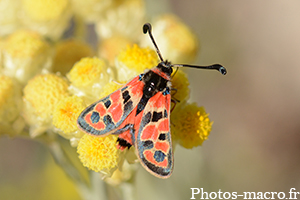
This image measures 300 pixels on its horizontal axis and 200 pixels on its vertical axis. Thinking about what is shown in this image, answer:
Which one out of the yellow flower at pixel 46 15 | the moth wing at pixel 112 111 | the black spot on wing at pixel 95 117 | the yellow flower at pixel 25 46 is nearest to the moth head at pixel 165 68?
the moth wing at pixel 112 111

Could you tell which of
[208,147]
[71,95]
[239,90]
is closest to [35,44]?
[71,95]

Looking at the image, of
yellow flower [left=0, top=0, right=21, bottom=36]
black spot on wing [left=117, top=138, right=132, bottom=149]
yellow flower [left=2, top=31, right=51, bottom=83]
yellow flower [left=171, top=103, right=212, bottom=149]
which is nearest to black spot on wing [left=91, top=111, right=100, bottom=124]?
black spot on wing [left=117, top=138, right=132, bottom=149]

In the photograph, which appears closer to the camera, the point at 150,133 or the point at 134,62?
the point at 150,133

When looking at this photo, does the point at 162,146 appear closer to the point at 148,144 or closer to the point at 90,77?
the point at 148,144

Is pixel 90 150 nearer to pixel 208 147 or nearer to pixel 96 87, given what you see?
pixel 96 87

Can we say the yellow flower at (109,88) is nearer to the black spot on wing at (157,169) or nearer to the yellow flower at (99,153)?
the yellow flower at (99,153)

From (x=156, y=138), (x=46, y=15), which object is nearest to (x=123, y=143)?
(x=156, y=138)

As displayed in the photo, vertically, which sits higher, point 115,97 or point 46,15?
point 46,15
